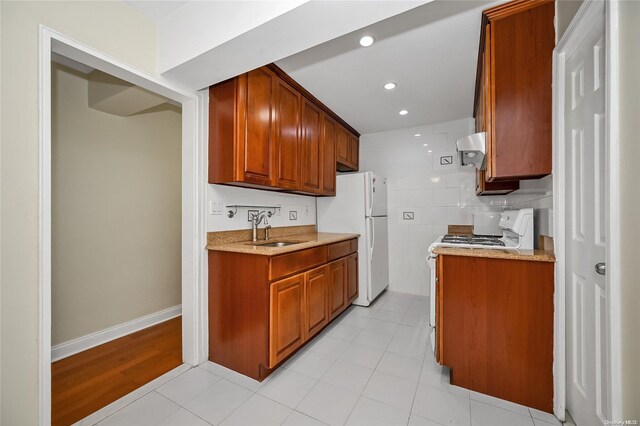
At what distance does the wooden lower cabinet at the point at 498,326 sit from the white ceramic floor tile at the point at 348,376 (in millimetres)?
540

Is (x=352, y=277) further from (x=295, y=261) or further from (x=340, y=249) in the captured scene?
(x=295, y=261)

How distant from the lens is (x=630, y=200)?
935mm

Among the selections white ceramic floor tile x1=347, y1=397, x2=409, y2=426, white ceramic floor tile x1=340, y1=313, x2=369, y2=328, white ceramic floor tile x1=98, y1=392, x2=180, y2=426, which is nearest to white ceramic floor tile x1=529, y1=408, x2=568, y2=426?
white ceramic floor tile x1=347, y1=397, x2=409, y2=426

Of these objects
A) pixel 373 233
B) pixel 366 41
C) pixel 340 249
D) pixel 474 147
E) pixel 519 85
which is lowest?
pixel 340 249

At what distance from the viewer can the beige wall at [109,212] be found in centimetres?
221

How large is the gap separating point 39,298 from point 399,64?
2717mm

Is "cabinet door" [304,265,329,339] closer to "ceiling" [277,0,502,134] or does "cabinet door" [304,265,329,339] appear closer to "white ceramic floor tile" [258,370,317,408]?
"white ceramic floor tile" [258,370,317,408]

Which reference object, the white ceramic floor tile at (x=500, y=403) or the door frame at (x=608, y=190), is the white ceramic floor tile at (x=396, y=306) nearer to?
the white ceramic floor tile at (x=500, y=403)

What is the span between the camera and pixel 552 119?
154cm

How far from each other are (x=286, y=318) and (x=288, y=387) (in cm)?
43

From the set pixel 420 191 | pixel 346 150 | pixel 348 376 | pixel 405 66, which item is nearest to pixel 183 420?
pixel 348 376

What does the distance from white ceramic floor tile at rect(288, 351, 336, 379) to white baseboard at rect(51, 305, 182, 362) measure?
1719 millimetres

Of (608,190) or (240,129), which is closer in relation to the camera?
(608,190)

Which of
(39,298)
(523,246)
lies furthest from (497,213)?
(39,298)
